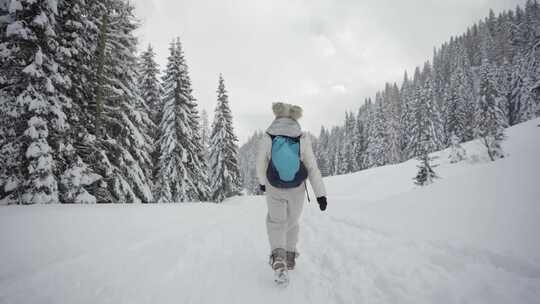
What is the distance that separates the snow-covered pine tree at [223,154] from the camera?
23.3 meters

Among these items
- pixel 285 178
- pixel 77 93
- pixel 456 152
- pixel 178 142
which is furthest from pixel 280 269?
pixel 456 152

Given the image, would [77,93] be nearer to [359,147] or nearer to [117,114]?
[117,114]

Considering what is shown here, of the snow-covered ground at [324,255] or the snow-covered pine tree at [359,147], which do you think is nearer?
the snow-covered ground at [324,255]

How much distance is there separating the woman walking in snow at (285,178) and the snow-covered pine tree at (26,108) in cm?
812

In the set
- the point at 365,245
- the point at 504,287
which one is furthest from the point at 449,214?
the point at 504,287

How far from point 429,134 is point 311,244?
145 feet

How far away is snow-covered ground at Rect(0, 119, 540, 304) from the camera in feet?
8.04

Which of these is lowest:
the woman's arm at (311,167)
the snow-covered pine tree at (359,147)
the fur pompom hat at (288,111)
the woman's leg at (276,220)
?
the woman's leg at (276,220)

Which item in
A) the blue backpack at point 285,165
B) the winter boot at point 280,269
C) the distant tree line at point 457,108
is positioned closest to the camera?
the winter boot at point 280,269

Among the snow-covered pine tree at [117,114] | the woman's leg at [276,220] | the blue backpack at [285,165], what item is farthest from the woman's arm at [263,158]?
the snow-covered pine tree at [117,114]

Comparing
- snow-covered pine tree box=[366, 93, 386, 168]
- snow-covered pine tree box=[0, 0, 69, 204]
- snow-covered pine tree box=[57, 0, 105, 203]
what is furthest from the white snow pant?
snow-covered pine tree box=[366, 93, 386, 168]

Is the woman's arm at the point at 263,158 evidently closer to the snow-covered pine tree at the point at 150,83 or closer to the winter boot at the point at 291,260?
the winter boot at the point at 291,260

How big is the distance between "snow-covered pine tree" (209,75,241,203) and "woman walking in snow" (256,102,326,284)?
2062cm

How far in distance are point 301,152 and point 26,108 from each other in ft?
30.8
